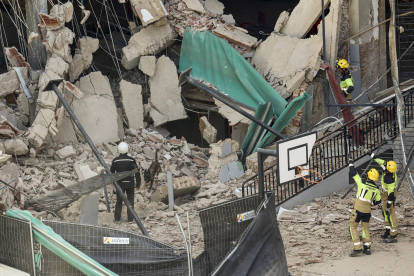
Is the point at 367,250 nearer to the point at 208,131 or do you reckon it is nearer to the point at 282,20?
the point at 208,131

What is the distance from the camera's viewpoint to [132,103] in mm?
14352

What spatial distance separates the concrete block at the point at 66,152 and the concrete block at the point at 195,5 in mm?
5436

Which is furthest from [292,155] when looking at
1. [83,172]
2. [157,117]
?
[157,117]

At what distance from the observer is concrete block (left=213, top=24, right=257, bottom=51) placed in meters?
13.9

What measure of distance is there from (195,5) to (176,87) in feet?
8.09

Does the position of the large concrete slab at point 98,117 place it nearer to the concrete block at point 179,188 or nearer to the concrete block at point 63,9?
the concrete block at point 63,9

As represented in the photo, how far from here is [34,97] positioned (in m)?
12.4

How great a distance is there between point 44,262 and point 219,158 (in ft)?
25.1

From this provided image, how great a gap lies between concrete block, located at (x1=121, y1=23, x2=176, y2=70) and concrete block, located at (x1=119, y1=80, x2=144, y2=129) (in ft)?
1.94

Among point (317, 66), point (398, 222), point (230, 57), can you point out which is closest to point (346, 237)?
point (398, 222)

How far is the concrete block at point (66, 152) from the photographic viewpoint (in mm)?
12141

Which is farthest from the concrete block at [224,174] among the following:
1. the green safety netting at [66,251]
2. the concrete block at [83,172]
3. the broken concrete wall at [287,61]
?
the green safety netting at [66,251]

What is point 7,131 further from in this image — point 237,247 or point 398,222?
point 398,222

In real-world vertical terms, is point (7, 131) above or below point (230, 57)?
below
